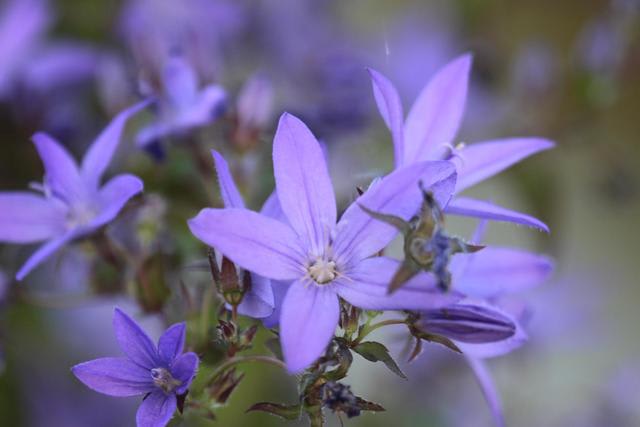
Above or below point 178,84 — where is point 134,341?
below

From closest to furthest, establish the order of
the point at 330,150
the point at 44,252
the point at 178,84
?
the point at 44,252 < the point at 178,84 < the point at 330,150

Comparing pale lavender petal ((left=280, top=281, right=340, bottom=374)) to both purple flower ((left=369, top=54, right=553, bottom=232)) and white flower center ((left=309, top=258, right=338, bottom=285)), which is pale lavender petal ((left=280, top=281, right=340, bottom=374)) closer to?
white flower center ((left=309, top=258, right=338, bottom=285))

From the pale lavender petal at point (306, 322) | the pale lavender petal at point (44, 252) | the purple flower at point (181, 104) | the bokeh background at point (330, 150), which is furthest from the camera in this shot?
the bokeh background at point (330, 150)

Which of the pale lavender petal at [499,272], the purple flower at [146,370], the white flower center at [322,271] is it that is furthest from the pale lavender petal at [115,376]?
the pale lavender petal at [499,272]

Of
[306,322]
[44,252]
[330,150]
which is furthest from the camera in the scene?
[330,150]

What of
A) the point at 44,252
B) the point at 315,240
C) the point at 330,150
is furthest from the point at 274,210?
the point at 330,150

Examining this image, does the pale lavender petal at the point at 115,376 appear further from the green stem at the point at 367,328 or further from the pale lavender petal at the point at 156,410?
the green stem at the point at 367,328

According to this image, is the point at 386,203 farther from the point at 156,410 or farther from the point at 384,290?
the point at 156,410
